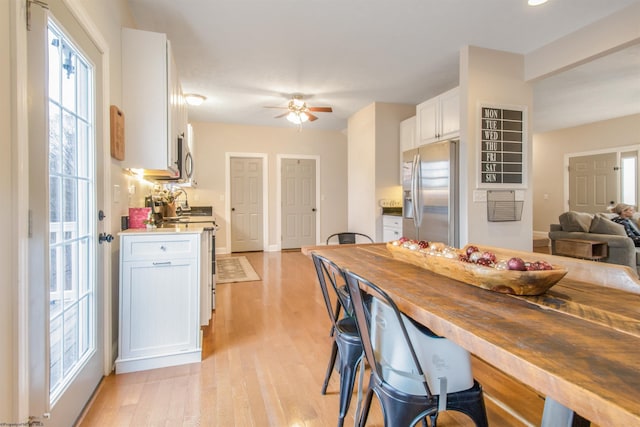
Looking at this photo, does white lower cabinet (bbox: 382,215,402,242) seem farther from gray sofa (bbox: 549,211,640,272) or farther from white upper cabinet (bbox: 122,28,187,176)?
white upper cabinet (bbox: 122,28,187,176)

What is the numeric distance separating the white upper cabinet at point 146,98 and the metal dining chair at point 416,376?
6.00ft

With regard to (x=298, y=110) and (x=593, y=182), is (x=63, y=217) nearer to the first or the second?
(x=298, y=110)

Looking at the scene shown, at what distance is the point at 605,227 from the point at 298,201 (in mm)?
4881

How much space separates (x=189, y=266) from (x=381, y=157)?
360cm

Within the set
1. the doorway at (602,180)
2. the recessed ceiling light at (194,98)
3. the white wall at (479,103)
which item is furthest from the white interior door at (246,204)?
the doorway at (602,180)

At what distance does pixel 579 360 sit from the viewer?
0.61m

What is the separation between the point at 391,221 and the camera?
15.4ft

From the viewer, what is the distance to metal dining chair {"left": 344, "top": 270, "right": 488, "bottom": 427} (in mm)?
1033

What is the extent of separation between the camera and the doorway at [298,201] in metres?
6.60

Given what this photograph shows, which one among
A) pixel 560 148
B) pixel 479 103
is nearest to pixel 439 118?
pixel 479 103

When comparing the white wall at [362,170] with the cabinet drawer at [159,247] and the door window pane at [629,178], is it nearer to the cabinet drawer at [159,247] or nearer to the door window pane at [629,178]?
the cabinet drawer at [159,247]

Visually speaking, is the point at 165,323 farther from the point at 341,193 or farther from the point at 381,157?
the point at 341,193

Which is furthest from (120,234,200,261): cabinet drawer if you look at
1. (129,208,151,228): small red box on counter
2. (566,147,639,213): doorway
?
(566,147,639,213): doorway

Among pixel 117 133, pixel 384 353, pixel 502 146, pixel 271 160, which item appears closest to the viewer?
pixel 384 353
